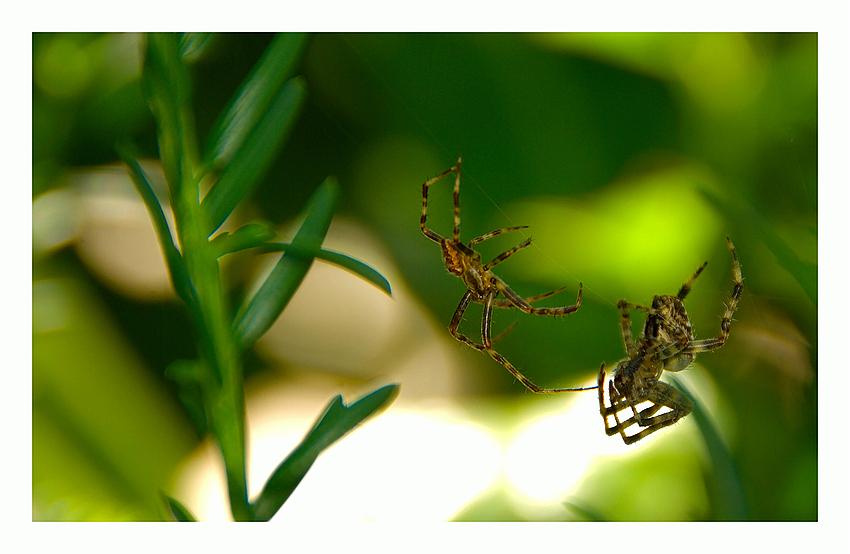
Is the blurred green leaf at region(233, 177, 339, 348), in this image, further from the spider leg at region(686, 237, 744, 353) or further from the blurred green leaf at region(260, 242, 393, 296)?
the spider leg at region(686, 237, 744, 353)

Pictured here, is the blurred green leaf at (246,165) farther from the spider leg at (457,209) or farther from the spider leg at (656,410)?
the spider leg at (656,410)

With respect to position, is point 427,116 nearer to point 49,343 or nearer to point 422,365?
point 422,365

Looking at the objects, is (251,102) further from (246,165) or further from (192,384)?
(192,384)

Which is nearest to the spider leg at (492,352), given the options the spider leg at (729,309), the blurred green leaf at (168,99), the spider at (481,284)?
the spider at (481,284)

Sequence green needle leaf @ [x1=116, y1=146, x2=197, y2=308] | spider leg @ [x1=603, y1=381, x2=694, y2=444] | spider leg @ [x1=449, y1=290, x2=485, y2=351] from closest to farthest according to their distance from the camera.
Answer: green needle leaf @ [x1=116, y1=146, x2=197, y2=308]
spider leg @ [x1=603, y1=381, x2=694, y2=444]
spider leg @ [x1=449, y1=290, x2=485, y2=351]

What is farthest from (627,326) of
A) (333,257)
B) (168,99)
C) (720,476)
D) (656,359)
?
(168,99)

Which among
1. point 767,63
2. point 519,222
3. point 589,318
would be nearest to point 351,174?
point 519,222

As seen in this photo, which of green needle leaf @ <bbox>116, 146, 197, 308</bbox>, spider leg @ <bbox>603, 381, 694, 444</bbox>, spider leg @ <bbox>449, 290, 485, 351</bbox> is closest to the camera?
green needle leaf @ <bbox>116, 146, 197, 308</bbox>

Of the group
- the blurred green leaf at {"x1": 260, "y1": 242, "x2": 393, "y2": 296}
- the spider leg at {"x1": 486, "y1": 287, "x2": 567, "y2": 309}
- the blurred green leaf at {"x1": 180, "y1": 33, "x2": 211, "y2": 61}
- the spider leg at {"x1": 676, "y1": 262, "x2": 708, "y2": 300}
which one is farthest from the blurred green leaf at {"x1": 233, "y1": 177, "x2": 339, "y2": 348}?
the spider leg at {"x1": 676, "y1": 262, "x2": 708, "y2": 300}
